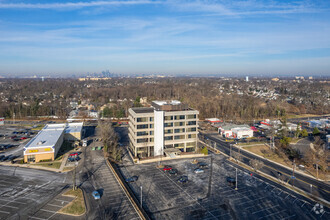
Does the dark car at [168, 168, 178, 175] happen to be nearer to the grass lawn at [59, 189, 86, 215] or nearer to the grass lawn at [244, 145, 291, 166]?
the grass lawn at [59, 189, 86, 215]

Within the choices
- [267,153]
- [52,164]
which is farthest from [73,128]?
[267,153]

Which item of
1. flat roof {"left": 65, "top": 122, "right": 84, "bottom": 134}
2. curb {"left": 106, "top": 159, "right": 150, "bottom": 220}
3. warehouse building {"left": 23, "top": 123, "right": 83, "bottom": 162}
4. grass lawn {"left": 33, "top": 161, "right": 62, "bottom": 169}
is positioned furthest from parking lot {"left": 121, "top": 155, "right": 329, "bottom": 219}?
flat roof {"left": 65, "top": 122, "right": 84, "bottom": 134}

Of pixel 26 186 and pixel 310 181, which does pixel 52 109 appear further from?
pixel 310 181

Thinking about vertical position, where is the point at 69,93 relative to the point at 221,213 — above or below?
above

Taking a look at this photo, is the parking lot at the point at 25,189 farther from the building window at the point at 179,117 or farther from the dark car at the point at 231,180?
the dark car at the point at 231,180

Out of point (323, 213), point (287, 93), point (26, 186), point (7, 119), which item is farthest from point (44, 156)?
point (287, 93)

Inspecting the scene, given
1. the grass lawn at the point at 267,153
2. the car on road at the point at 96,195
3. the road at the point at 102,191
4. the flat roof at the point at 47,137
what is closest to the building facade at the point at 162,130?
the road at the point at 102,191
